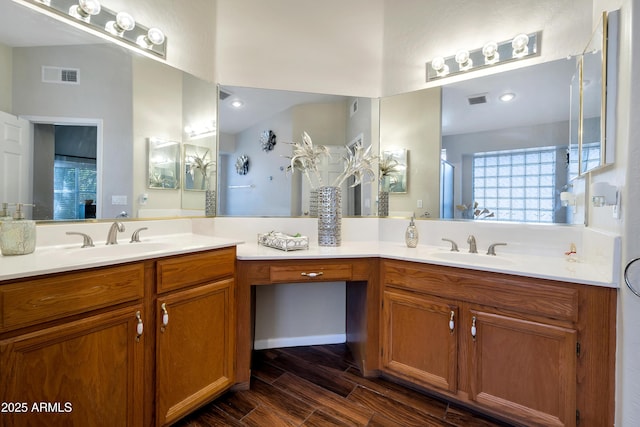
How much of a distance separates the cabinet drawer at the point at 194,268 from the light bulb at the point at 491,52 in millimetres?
2038

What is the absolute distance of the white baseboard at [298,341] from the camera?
2.26 meters

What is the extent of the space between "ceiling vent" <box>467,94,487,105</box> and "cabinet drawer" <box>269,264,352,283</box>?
1.41m

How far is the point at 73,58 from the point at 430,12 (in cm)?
231

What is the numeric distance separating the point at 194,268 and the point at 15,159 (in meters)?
0.91

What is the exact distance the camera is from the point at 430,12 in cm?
219

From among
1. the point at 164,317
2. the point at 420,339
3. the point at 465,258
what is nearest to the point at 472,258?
the point at 465,258

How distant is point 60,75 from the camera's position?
1.45 m

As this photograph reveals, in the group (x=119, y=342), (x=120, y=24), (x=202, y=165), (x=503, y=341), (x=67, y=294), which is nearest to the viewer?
(x=67, y=294)

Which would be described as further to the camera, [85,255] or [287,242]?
[287,242]

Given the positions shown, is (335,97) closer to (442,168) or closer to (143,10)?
(442,168)

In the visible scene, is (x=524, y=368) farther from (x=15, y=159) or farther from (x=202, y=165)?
(x=15, y=159)

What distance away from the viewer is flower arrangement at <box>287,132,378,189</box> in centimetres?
216

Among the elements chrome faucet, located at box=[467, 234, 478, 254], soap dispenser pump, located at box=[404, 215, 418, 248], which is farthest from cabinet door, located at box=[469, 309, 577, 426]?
soap dispenser pump, located at box=[404, 215, 418, 248]

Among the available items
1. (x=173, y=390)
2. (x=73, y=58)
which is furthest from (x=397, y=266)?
(x=73, y=58)
